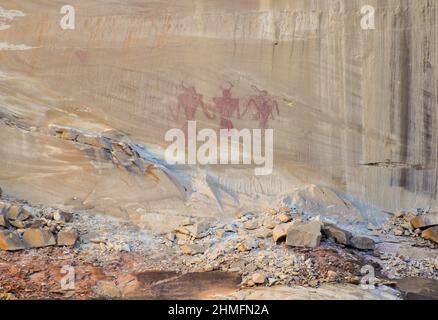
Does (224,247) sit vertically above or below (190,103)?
below

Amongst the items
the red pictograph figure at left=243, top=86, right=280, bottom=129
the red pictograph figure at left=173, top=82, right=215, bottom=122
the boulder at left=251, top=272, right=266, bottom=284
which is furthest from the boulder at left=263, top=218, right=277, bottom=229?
the red pictograph figure at left=173, top=82, right=215, bottom=122

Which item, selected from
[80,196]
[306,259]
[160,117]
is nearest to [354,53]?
[160,117]

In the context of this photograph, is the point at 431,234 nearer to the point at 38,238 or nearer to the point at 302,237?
the point at 302,237

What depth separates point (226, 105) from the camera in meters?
10.5

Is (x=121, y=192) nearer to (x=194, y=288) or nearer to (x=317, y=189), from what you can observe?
(x=194, y=288)

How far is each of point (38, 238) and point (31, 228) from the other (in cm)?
17

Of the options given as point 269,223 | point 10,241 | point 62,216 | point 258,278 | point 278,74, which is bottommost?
point 258,278

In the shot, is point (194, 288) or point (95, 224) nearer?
point (194, 288)

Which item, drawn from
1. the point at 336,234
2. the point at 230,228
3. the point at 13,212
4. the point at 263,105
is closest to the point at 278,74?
the point at 263,105

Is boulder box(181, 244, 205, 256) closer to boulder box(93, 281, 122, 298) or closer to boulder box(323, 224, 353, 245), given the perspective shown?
boulder box(93, 281, 122, 298)

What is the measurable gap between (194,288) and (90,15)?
478cm

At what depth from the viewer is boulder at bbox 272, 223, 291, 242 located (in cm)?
878

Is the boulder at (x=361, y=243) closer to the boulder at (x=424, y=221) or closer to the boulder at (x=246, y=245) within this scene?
the boulder at (x=424, y=221)

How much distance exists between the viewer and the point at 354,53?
1070cm
